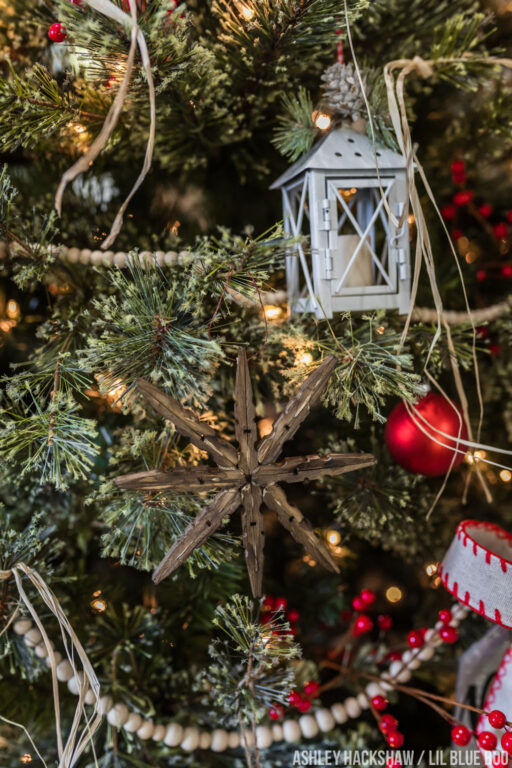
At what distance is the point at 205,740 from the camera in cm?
55

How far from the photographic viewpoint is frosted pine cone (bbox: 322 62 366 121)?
0.47 metres

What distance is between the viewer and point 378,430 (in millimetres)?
640

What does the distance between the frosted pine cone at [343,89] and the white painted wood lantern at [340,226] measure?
2 centimetres

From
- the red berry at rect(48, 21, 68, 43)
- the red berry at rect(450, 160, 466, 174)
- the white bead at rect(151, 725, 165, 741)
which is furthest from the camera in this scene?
the red berry at rect(450, 160, 466, 174)

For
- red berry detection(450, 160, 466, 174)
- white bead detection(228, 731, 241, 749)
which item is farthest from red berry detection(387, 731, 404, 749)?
red berry detection(450, 160, 466, 174)

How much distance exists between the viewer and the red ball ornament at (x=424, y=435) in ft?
1.72

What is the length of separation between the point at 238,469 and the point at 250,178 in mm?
375

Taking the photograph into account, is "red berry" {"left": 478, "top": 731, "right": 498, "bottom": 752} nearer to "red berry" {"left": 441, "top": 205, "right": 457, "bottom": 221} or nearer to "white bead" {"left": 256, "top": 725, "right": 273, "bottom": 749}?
"white bead" {"left": 256, "top": 725, "right": 273, "bottom": 749}

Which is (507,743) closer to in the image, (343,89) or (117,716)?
(117,716)

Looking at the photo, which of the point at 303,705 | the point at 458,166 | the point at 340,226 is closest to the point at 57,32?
the point at 340,226

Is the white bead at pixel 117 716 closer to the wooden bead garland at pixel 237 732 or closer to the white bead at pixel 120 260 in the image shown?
the wooden bead garland at pixel 237 732

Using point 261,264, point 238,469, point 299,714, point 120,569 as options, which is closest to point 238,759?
point 299,714

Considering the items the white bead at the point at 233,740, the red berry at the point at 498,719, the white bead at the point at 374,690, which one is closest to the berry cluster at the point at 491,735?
the red berry at the point at 498,719

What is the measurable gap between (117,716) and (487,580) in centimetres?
39
